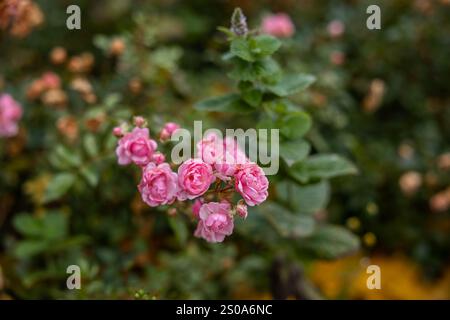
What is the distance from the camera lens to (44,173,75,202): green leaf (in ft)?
5.22

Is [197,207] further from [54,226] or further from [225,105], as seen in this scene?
[54,226]

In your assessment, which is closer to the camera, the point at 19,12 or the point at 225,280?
the point at 19,12

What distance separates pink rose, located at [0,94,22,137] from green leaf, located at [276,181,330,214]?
2.98 feet

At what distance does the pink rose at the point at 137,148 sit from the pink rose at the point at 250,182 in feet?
0.77

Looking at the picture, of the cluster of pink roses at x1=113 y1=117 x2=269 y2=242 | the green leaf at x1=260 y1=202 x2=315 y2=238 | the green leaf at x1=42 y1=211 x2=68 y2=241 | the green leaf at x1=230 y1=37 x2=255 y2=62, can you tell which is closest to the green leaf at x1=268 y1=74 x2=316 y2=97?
the green leaf at x1=230 y1=37 x2=255 y2=62

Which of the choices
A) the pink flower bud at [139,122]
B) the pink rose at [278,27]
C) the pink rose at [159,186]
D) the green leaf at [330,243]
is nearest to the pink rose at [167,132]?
the pink flower bud at [139,122]

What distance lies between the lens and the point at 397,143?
2.31 meters

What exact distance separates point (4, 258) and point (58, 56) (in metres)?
0.75

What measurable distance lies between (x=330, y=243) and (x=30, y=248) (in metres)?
0.96

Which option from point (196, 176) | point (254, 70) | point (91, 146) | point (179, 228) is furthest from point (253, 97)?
point (91, 146)
